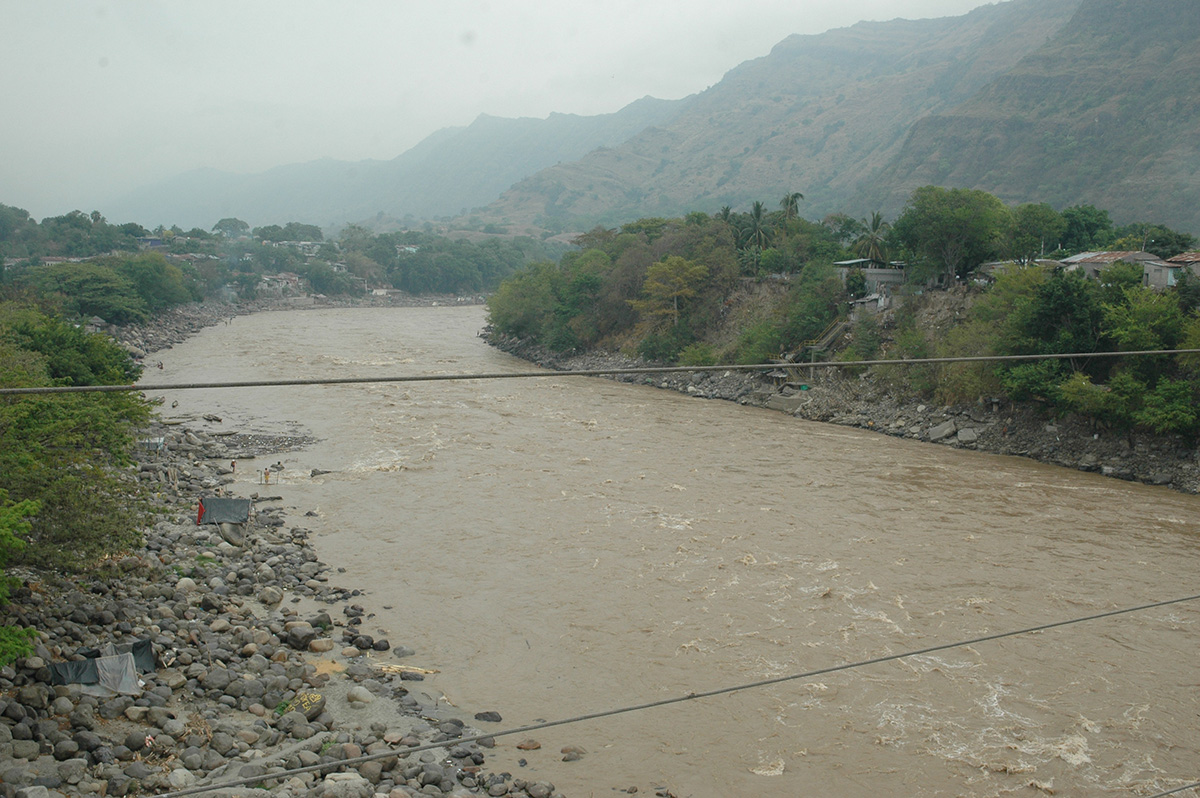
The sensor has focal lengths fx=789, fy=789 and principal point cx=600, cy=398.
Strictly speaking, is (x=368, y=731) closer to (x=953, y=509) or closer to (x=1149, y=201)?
(x=953, y=509)

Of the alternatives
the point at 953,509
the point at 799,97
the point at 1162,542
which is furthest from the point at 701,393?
the point at 799,97

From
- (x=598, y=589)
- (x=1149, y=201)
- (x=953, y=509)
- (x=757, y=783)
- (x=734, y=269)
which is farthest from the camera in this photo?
(x=1149, y=201)

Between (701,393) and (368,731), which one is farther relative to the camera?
(701,393)

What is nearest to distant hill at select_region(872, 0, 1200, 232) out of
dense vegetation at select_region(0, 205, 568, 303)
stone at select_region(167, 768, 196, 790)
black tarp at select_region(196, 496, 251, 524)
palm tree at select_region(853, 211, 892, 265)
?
palm tree at select_region(853, 211, 892, 265)

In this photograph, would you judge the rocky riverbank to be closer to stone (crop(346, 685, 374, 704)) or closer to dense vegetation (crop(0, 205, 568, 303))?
stone (crop(346, 685, 374, 704))

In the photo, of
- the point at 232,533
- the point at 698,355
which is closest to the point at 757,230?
the point at 698,355

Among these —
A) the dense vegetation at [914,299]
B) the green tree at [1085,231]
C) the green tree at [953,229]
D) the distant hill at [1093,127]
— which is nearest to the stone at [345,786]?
the dense vegetation at [914,299]
